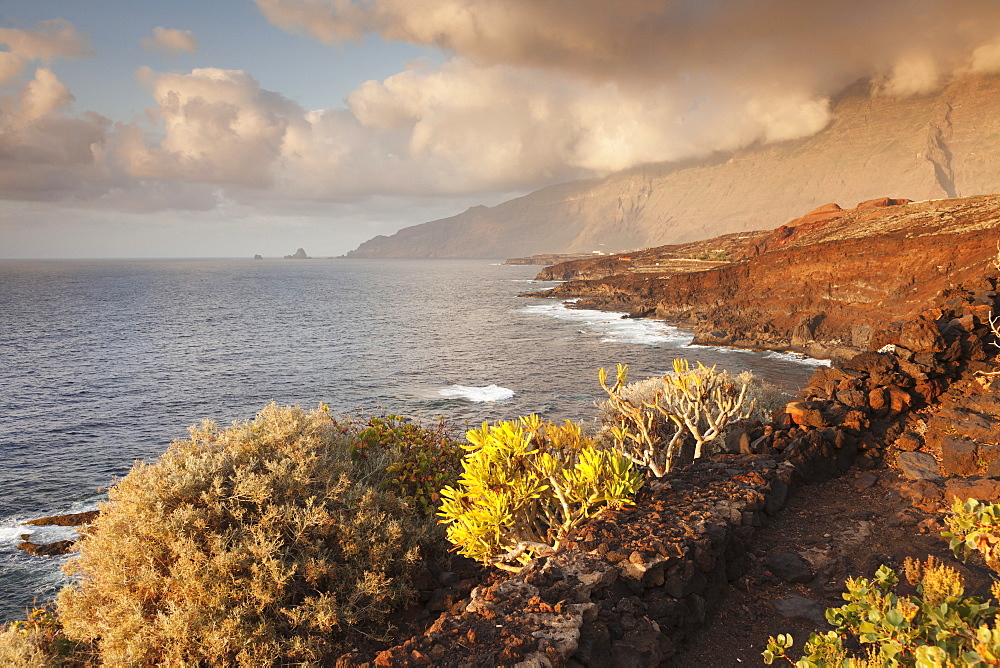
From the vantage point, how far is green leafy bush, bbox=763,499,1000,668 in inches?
92.1

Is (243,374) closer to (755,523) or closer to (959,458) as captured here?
(755,523)

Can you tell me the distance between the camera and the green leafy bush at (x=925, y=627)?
7.68 feet

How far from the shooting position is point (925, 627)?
110 inches

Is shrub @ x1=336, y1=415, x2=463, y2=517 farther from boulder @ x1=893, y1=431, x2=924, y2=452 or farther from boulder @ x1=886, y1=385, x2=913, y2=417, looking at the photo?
boulder @ x1=886, y1=385, x2=913, y2=417

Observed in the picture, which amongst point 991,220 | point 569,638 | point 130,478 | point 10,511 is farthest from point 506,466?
point 991,220

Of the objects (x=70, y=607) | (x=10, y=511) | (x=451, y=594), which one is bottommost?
(x=10, y=511)

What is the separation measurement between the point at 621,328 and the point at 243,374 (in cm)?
Result: 3276

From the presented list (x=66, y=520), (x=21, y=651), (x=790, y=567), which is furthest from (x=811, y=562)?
(x=66, y=520)

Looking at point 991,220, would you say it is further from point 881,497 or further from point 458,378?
point 881,497

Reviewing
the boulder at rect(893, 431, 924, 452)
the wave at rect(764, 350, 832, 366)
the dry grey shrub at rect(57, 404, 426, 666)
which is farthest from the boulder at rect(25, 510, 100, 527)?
the wave at rect(764, 350, 832, 366)

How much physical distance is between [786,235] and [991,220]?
27.3 metres

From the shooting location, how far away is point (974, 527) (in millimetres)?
3348

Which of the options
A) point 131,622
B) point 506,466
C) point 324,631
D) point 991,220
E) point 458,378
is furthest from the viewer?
point 991,220

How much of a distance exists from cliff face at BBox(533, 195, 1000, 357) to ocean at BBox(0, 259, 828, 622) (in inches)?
175
